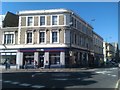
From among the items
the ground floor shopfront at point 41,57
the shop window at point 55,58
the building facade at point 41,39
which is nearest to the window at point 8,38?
the building facade at point 41,39

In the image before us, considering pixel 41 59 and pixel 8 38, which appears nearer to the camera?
pixel 41 59

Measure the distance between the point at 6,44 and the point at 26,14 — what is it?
22.8 ft

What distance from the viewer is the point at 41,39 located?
52.8m

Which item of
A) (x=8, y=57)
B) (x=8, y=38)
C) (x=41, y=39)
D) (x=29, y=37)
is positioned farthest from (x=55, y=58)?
(x=8, y=38)

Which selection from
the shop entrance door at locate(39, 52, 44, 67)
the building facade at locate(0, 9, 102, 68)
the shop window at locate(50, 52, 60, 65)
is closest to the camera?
the building facade at locate(0, 9, 102, 68)

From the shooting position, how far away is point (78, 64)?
5909 cm

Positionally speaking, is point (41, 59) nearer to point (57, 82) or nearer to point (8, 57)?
point (8, 57)

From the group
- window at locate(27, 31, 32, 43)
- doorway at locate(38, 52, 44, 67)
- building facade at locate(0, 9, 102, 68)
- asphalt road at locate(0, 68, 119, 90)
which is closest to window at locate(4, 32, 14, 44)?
building facade at locate(0, 9, 102, 68)

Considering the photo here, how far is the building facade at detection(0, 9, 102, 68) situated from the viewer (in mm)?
51844

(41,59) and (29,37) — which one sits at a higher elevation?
(29,37)

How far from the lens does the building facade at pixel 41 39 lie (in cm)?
5184

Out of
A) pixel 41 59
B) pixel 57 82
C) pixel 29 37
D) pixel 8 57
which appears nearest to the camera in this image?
pixel 57 82

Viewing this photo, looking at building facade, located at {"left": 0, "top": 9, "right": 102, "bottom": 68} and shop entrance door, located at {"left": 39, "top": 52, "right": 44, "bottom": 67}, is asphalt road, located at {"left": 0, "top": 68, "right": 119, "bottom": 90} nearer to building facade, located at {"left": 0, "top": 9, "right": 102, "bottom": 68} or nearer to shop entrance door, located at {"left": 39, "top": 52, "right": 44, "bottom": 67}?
building facade, located at {"left": 0, "top": 9, "right": 102, "bottom": 68}

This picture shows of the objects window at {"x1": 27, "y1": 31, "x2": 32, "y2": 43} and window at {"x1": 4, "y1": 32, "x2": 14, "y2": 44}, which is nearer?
window at {"x1": 27, "y1": 31, "x2": 32, "y2": 43}
